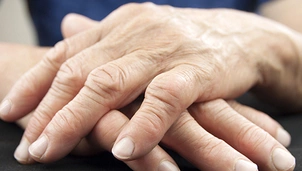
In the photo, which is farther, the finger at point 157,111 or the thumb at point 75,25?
the thumb at point 75,25

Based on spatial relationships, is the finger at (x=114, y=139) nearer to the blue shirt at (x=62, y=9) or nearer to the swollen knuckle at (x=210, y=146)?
the swollen knuckle at (x=210, y=146)

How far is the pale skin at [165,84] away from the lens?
1.74ft

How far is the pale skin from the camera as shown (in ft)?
1.74

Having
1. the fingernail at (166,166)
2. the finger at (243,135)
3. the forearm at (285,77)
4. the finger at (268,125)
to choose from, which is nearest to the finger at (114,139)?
the fingernail at (166,166)

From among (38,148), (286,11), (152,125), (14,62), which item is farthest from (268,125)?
(286,11)

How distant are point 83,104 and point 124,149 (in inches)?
4.5

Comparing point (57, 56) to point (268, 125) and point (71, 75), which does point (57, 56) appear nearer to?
point (71, 75)

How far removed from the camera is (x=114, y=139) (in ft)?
1.80

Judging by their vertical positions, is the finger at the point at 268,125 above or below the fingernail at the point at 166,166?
below

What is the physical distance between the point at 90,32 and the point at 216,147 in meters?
0.34

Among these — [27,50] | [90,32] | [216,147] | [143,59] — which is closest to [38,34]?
[27,50]

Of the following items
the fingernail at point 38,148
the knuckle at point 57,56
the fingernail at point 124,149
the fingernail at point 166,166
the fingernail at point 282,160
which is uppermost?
the knuckle at point 57,56

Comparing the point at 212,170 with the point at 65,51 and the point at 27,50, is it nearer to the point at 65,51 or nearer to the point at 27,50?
the point at 65,51

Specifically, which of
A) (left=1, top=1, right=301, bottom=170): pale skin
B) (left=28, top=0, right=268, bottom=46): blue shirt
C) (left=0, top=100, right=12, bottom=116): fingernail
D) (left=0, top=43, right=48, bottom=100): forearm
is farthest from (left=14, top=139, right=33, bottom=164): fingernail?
(left=28, top=0, right=268, bottom=46): blue shirt
